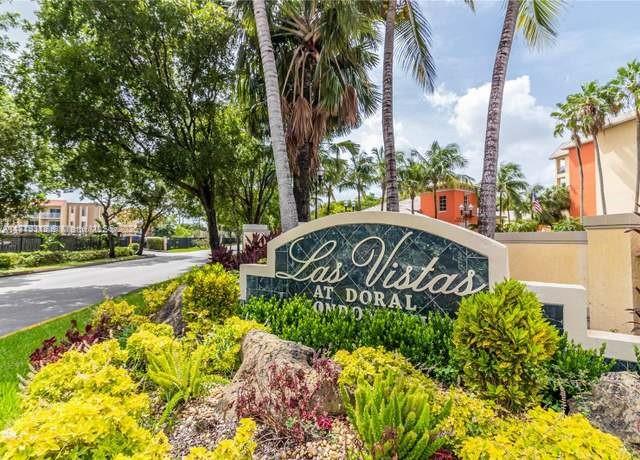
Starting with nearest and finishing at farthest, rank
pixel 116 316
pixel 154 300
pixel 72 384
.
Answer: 1. pixel 72 384
2. pixel 116 316
3. pixel 154 300

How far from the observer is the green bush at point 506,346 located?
10.3ft

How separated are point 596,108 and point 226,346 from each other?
87.4 feet

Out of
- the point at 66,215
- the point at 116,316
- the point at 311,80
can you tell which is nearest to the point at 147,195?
the point at 311,80

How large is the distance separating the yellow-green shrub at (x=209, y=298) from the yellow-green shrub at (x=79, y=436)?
3.45m

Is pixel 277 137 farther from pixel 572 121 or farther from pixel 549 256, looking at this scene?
pixel 572 121

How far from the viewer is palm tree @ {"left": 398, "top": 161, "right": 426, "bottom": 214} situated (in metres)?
35.9

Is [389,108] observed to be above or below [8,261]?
above

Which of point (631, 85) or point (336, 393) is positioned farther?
point (631, 85)

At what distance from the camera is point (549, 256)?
6.46 m

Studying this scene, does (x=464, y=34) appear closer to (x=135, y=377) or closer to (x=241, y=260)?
(x=241, y=260)

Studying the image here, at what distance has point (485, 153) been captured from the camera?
274 inches

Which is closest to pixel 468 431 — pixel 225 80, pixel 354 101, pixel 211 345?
pixel 211 345

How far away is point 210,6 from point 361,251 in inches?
388

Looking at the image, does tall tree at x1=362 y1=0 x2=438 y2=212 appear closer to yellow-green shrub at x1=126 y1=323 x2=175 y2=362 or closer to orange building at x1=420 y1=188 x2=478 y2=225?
yellow-green shrub at x1=126 y1=323 x2=175 y2=362
